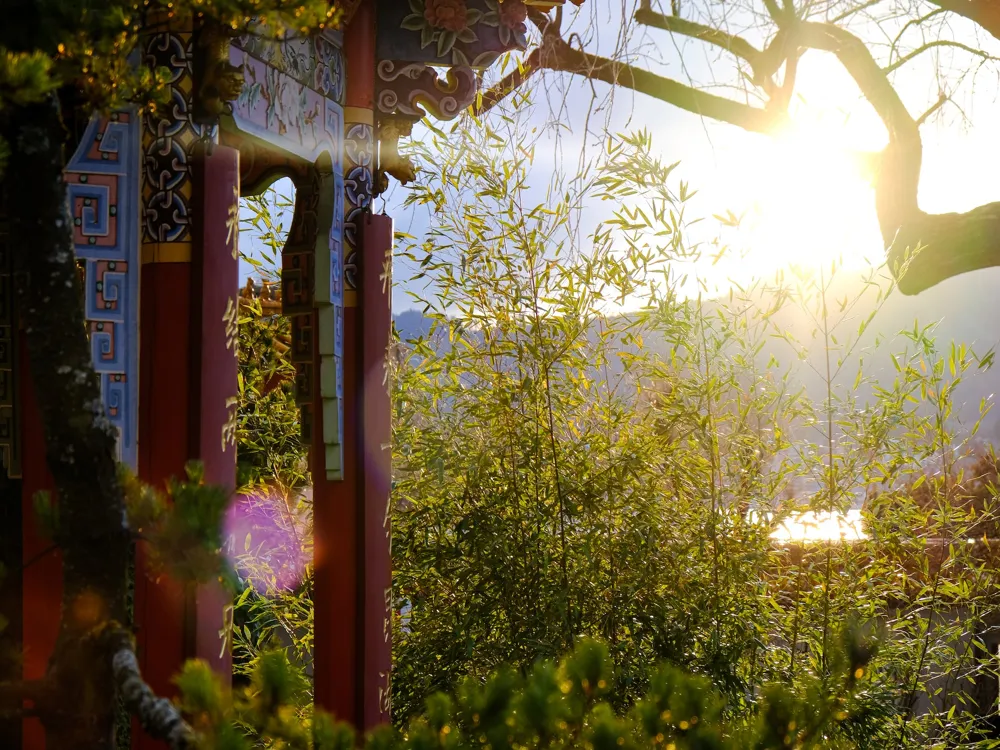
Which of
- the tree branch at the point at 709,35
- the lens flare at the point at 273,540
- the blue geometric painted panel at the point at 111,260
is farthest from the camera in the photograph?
the tree branch at the point at 709,35

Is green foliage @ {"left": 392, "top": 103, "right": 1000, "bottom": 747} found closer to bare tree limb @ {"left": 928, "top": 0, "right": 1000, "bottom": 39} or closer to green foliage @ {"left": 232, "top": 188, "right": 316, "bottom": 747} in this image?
green foliage @ {"left": 232, "top": 188, "right": 316, "bottom": 747}

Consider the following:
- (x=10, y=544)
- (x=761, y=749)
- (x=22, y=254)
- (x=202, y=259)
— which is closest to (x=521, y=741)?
(x=761, y=749)

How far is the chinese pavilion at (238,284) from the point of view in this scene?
239 cm

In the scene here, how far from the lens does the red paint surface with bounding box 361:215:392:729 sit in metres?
3.15

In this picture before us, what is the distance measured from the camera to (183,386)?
2447mm

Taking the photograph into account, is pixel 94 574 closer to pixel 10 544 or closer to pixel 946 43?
pixel 10 544

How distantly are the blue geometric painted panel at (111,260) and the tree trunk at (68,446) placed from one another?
0.73 meters

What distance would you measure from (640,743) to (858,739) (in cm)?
245

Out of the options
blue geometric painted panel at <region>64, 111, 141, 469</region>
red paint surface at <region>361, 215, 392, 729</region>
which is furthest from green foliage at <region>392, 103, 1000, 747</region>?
blue geometric painted panel at <region>64, 111, 141, 469</region>

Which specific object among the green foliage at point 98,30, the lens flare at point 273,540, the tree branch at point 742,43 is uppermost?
the tree branch at point 742,43

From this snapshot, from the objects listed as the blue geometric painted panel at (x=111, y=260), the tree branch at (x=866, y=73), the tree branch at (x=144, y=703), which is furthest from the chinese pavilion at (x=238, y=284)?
the tree branch at (x=866, y=73)

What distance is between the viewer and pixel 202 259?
8.02ft

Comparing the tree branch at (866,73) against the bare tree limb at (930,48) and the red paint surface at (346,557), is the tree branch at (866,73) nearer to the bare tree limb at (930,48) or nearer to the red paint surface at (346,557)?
the bare tree limb at (930,48)

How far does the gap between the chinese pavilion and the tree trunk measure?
17cm
